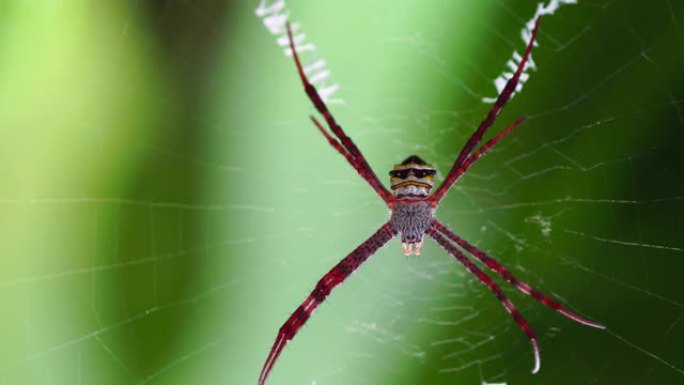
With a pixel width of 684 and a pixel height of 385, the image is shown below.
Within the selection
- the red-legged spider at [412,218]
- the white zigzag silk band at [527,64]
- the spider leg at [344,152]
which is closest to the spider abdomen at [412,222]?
the red-legged spider at [412,218]

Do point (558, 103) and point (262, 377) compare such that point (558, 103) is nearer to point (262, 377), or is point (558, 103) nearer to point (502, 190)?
point (502, 190)

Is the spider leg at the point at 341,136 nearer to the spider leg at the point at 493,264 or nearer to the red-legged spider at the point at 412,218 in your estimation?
the red-legged spider at the point at 412,218

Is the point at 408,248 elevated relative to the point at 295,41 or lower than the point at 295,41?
lower

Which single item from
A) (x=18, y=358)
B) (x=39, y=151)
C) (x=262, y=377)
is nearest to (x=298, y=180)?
(x=262, y=377)

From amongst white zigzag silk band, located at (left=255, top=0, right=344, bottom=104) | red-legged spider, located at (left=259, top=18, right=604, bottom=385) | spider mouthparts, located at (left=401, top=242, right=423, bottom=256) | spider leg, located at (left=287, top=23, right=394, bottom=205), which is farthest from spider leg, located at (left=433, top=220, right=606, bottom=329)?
white zigzag silk band, located at (left=255, top=0, right=344, bottom=104)

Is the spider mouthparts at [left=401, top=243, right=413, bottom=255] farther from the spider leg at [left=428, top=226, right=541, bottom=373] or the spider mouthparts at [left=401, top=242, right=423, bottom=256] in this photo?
the spider leg at [left=428, top=226, right=541, bottom=373]

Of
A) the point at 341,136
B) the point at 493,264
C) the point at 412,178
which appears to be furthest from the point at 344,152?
the point at 493,264

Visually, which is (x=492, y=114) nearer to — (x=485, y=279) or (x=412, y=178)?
(x=412, y=178)
